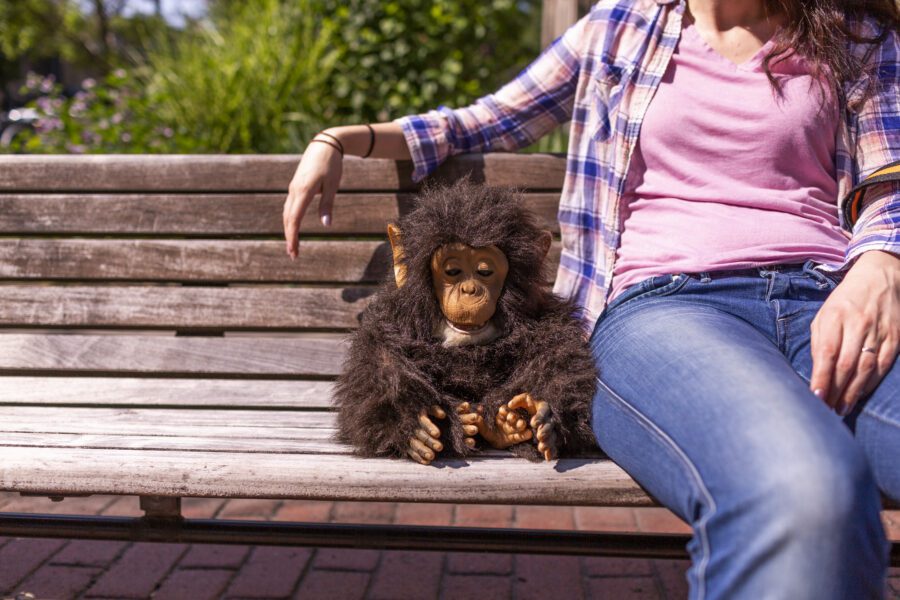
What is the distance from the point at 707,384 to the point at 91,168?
6.08 feet

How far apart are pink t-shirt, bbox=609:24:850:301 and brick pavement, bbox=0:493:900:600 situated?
1178 mm

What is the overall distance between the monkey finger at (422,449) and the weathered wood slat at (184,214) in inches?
36.9

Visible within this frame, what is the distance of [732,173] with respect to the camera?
6.03 ft

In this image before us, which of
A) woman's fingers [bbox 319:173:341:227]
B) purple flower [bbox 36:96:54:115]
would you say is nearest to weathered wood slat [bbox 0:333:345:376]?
woman's fingers [bbox 319:173:341:227]

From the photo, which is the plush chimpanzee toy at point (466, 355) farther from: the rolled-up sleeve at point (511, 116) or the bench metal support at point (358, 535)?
the rolled-up sleeve at point (511, 116)

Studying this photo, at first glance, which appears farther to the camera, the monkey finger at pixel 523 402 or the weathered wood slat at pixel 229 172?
the weathered wood slat at pixel 229 172

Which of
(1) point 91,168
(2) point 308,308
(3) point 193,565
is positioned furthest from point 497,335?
(3) point 193,565

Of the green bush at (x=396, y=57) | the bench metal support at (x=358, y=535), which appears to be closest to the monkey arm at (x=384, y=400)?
the bench metal support at (x=358, y=535)

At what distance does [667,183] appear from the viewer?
1889mm

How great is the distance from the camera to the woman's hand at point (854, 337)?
60.4 inches

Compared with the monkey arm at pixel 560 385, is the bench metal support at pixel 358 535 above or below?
below

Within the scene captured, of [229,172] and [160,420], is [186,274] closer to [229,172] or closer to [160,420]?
[229,172]

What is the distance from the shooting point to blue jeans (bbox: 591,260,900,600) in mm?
1177

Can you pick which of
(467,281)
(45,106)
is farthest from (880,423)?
(45,106)
